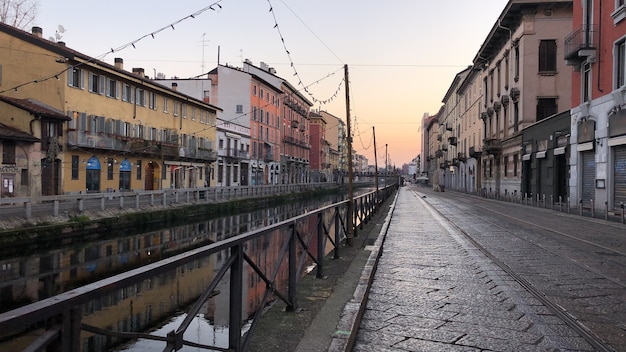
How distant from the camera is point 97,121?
1240 inches

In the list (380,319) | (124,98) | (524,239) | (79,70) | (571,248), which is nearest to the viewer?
(380,319)

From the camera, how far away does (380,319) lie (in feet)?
16.6

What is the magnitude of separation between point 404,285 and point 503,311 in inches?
62.9

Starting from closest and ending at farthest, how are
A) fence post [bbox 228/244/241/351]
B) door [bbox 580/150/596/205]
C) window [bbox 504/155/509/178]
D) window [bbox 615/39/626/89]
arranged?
fence post [bbox 228/244/241/351] < window [bbox 615/39/626/89] < door [bbox 580/150/596/205] < window [bbox 504/155/509/178]

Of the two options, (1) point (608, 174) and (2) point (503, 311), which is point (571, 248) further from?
(1) point (608, 174)

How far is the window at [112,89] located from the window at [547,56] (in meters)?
30.1

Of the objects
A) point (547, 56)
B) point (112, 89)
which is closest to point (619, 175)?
point (547, 56)

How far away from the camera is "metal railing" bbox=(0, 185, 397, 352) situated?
1798 millimetres

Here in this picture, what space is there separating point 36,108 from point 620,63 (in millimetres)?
28536

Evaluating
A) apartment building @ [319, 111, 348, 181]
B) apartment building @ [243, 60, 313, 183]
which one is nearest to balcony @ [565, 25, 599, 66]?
apartment building @ [243, 60, 313, 183]

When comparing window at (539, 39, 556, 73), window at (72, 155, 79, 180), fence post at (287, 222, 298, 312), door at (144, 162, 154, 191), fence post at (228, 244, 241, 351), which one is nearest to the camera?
fence post at (228, 244, 241, 351)

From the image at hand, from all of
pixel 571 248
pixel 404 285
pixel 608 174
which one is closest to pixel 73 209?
pixel 404 285

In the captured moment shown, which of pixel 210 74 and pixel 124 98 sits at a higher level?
A: pixel 210 74

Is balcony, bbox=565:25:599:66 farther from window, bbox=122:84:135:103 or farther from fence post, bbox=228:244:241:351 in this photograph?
window, bbox=122:84:135:103
